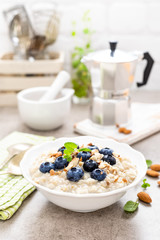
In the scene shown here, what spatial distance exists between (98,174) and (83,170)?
2.4 inches

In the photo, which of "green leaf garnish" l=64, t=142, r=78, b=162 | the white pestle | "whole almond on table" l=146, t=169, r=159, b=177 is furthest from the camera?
the white pestle

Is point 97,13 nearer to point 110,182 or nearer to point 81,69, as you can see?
point 81,69

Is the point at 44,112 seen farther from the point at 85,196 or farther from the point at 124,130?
the point at 85,196

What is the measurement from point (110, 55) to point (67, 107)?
281 mm

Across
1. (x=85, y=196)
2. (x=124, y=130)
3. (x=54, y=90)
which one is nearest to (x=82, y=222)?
(x=85, y=196)

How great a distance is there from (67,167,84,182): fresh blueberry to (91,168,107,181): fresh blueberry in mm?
31

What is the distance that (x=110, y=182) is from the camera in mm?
826

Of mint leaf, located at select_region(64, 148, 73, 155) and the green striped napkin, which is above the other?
mint leaf, located at select_region(64, 148, 73, 155)

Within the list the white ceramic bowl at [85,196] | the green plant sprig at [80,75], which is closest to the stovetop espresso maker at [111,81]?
the green plant sprig at [80,75]

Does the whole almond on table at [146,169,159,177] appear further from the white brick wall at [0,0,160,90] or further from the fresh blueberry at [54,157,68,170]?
the white brick wall at [0,0,160,90]

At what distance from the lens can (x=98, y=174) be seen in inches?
32.3

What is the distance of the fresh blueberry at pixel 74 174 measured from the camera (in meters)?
0.82

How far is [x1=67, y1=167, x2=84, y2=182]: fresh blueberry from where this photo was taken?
818 millimetres

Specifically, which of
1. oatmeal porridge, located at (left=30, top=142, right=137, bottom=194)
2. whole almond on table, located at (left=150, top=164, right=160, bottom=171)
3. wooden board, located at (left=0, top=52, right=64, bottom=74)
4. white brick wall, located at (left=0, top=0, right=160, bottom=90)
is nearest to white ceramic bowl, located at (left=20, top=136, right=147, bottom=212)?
oatmeal porridge, located at (left=30, top=142, right=137, bottom=194)
